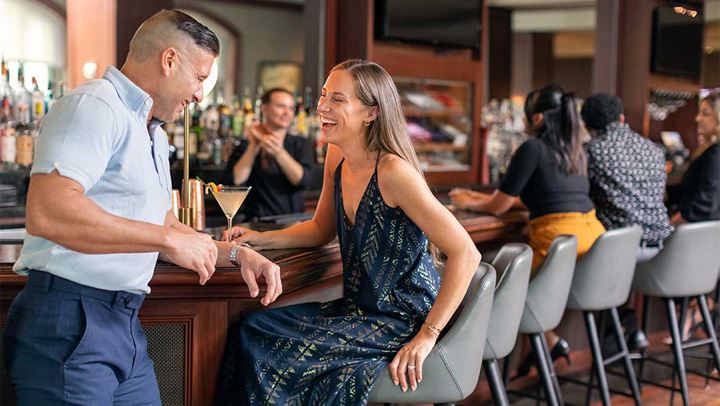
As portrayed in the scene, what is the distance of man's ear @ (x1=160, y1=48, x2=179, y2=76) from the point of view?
2023 mm

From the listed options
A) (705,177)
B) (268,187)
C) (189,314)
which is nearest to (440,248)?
(189,314)

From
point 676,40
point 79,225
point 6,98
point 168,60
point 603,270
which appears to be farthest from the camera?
point 676,40

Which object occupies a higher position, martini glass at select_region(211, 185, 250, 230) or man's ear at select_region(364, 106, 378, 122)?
man's ear at select_region(364, 106, 378, 122)

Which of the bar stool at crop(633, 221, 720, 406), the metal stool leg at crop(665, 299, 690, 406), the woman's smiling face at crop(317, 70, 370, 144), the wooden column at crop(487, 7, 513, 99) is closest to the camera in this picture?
the woman's smiling face at crop(317, 70, 370, 144)

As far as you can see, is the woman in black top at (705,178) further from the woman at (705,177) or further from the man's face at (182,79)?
the man's face at (182,79)

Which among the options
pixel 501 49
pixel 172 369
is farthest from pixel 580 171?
pixel 501 49

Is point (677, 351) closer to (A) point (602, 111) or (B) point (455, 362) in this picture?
(A) point (602, 111)

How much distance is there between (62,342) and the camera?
1.95m

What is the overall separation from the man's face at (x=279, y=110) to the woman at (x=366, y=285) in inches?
87.9

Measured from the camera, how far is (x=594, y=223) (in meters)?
4.20

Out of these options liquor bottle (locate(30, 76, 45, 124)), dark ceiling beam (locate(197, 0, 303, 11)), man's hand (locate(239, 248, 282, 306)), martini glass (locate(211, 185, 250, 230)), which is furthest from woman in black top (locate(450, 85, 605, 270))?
dark ceiling beam (locate(197, 0, 303, 11))

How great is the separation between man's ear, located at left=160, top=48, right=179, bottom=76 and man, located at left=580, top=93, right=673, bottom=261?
281 centimetres

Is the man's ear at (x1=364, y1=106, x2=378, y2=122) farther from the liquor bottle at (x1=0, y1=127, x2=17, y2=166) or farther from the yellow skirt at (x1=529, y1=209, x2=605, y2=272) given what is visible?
the liquor bottle at (x1=0, y1=127, x2=17, y2=166)

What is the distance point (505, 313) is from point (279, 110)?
2.31m
